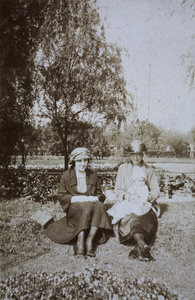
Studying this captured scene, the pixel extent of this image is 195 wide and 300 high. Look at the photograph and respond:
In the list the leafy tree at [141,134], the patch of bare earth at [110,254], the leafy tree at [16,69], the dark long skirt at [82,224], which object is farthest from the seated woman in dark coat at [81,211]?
the leafy tree at [16,69]

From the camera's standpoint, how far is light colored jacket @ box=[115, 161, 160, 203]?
141 inches

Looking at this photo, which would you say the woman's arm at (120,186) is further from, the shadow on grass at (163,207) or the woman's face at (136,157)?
the shadow on grass at (163,207)

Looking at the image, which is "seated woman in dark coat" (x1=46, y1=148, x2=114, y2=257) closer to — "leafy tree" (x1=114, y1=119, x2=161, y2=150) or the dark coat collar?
the dark coat collar

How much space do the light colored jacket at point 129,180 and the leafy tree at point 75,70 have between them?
0.86 meters

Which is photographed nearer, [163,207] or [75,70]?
[75,70]

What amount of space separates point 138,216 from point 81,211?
0.71 meters

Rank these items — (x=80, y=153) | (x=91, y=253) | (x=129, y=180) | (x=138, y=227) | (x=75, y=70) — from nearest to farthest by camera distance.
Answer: (x=91, y=253) < (x=138, y=227) < (x=80, y=153) < (x=129, y=180) < (x=75, y=70)

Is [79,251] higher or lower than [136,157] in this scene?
lower

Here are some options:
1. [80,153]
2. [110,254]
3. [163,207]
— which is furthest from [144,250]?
[163,207]

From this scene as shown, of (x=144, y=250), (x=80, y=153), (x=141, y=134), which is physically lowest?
(x=144, y=250)

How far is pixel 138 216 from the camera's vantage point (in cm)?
322

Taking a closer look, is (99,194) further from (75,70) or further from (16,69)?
(16,69)

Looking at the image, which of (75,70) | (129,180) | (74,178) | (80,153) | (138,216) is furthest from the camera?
(75,70)

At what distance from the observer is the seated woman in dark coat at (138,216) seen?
2887 mm
